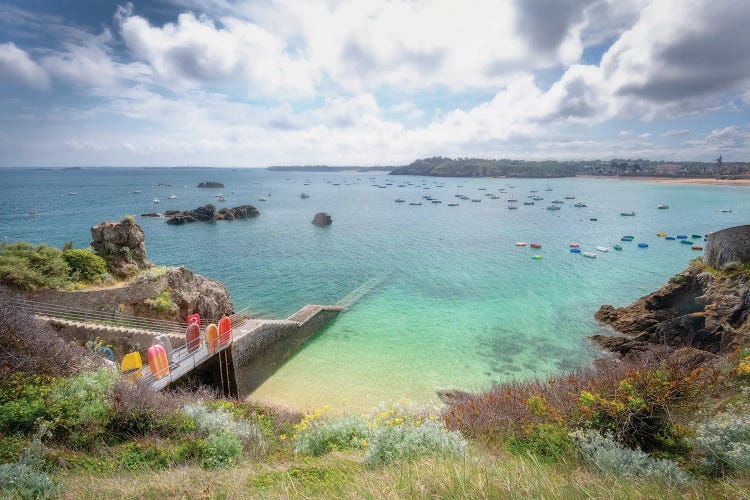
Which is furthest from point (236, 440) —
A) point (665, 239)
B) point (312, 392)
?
point (665, 239)

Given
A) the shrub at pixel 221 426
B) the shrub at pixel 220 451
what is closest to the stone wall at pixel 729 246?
the shrub at pixel 221 426

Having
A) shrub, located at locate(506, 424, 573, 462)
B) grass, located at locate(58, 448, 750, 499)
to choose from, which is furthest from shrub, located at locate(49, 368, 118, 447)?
shrub, located at locate(506, 424, 573, 462)

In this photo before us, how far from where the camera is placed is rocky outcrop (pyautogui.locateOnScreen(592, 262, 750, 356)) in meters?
20.1

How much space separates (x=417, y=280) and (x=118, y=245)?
25.3m

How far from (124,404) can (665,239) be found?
235 ft

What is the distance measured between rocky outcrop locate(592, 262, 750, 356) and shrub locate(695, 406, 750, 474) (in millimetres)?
11669

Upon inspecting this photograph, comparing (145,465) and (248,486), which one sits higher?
(248,486)

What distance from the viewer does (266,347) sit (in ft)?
64.5

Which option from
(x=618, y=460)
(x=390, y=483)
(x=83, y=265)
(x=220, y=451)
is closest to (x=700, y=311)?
(x=618, y=460)

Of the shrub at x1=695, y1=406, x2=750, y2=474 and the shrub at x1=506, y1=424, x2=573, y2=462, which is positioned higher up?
the shrub at x1=695, y1=406, x2=750, y2=474

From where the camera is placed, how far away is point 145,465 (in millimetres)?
7719

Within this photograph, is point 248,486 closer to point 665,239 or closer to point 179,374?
point 179,374

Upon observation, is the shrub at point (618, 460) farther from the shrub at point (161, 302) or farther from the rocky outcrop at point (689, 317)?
the shrub at point (161, 302)

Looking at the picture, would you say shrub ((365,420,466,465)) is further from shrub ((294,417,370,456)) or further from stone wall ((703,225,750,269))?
stone wall ((703,225,750,269))
